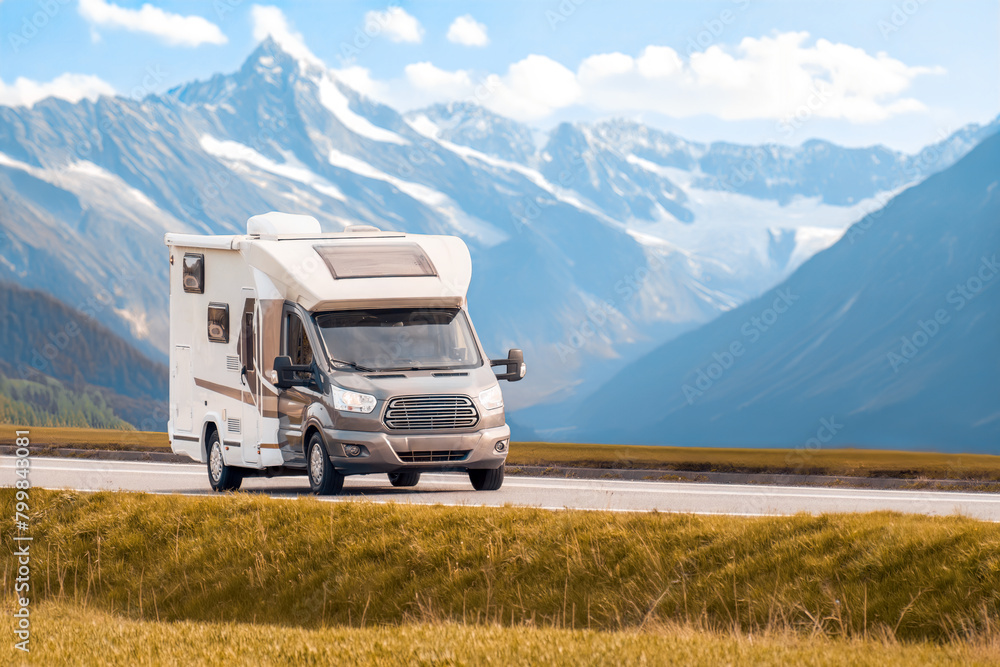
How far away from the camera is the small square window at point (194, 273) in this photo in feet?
61.4

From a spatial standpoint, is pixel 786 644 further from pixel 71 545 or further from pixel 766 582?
pixel 71 545

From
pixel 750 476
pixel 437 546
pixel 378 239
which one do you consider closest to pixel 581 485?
pixel 750 476

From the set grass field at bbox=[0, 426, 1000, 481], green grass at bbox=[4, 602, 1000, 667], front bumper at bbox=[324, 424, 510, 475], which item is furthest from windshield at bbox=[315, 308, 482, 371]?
grass field at bbox=[0, 426, 1000, 481]

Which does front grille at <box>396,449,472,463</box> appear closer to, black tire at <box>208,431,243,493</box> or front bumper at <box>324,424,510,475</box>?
front bumper at <box>324,424,510,475</box>

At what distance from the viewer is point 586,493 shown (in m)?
18.7

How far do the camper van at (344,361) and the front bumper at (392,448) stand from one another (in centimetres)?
2

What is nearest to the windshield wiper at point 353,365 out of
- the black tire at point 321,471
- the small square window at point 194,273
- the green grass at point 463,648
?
the black tire at point 321,471

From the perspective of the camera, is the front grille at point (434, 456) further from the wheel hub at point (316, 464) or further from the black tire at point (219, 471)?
the black tire at point (219, 471)

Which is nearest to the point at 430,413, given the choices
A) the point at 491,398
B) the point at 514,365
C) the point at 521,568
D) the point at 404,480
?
the point at 491,398

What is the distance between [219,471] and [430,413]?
4348 mm

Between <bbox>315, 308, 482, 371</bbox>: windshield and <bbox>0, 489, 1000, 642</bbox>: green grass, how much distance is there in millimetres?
2377

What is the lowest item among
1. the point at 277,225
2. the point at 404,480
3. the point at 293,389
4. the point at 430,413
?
the point at 404,480

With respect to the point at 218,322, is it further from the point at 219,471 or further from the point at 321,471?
the point at 321,471

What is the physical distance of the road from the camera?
1631 centimetres
